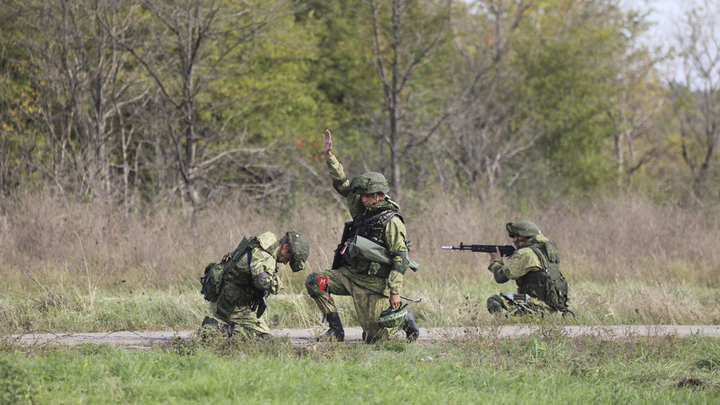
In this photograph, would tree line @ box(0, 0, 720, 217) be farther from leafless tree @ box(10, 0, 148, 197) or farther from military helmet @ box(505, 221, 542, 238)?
military helmet @ box(505, 221, 542, 238)

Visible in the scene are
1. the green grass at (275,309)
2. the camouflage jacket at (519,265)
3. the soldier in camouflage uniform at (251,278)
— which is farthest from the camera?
the camouflage jacket at (519,265)

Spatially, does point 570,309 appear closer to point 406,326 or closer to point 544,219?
point 406,326

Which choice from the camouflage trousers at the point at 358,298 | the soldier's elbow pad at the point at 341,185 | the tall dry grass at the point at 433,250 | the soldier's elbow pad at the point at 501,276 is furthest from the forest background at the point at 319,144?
the soldier's elbow pad at the point at 341,185

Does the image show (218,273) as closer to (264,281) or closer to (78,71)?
(264,281)

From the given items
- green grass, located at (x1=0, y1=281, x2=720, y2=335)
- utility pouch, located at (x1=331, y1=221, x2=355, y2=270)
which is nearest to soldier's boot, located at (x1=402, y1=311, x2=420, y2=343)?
green grass, located at (x1=0, y1=281, x2=720, y2=335)

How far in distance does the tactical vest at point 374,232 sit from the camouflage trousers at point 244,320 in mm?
1122

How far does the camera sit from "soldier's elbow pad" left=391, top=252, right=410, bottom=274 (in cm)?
631

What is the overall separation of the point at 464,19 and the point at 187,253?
62.8 ft

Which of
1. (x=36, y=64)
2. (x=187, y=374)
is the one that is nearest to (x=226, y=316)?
(x=187, y=374)

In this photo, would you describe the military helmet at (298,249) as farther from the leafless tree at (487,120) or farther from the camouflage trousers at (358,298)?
the leafless tree at (487,120)

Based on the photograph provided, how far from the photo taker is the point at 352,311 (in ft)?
26.6

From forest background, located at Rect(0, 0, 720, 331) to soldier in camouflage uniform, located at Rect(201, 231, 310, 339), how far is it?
244 cm

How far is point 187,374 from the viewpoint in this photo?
4.89m

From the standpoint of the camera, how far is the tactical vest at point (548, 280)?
24.8 feet
